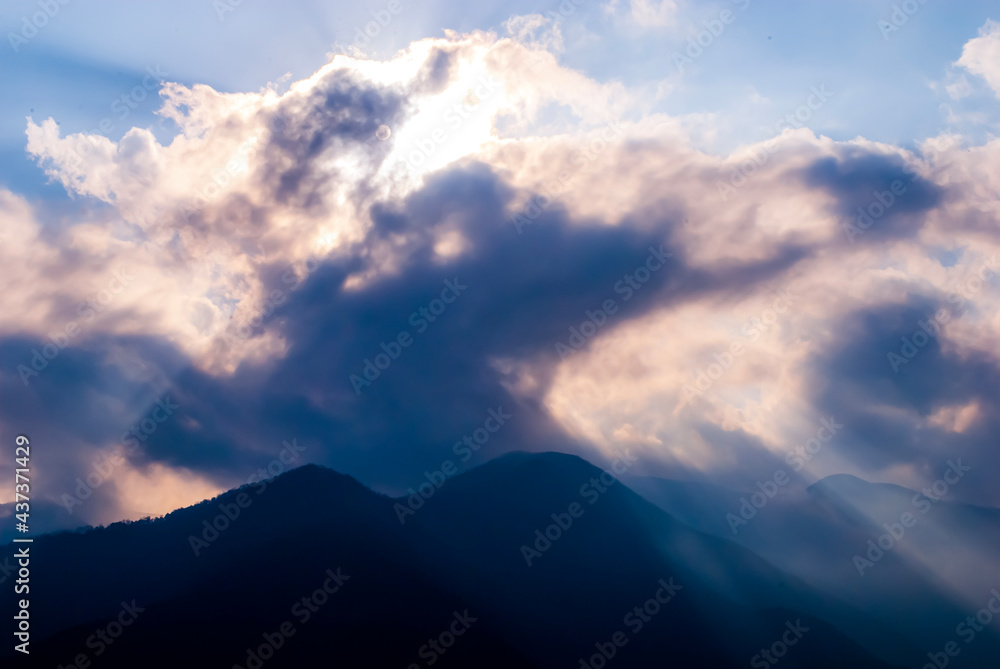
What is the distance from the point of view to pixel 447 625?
359 ft

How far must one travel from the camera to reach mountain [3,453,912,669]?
330ft

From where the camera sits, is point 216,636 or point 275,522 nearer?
point 216,636

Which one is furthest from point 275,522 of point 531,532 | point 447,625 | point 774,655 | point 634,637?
point 774,655

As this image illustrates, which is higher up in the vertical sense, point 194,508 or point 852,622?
point 194,508

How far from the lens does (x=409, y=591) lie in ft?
375

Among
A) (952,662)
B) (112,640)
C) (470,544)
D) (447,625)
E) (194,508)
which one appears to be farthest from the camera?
(952,662)

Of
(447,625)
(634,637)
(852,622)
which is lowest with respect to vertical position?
(852,622)

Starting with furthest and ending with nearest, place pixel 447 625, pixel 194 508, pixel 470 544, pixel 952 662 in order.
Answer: pixel 952 662
pixel 470 544
pixel 194 508
pixel 447 625

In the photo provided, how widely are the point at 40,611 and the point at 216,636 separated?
43268mm

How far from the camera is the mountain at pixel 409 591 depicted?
10062 centimetres

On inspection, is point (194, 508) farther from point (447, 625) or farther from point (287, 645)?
point (447, 625)

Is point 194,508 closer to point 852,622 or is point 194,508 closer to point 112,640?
point 112,640

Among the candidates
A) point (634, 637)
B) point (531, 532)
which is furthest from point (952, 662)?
point (531, 532)

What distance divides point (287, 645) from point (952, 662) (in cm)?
19843
